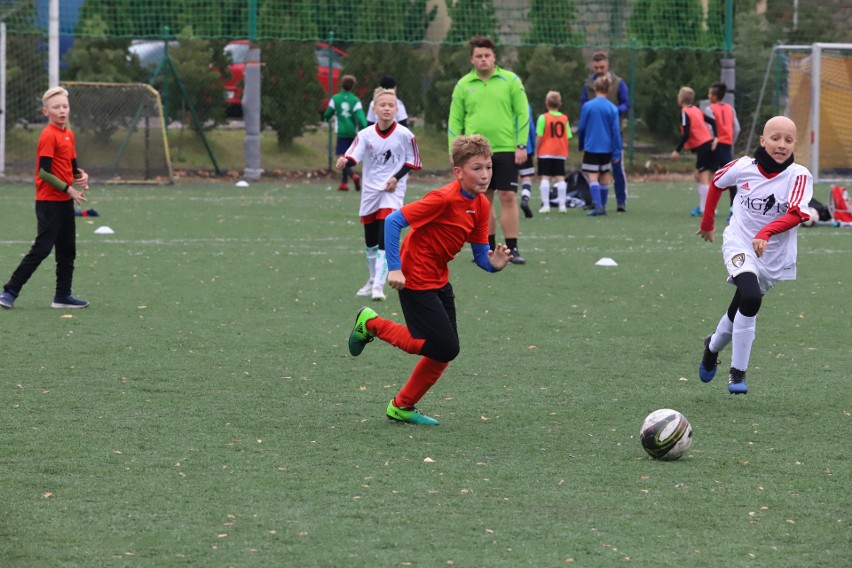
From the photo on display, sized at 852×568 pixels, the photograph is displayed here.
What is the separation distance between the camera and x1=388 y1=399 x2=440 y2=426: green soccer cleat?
6.97 meters

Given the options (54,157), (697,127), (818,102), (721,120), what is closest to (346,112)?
(697,127)

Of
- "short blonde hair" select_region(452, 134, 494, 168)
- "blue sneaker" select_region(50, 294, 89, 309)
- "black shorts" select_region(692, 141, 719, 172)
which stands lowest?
"blue sneaker" select_region(50, 294, 89, 309)

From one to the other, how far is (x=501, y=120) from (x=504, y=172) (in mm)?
517

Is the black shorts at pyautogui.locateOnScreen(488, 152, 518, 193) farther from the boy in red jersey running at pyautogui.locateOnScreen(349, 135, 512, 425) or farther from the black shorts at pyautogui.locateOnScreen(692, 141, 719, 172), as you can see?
the black shorts at pyautogui.locateOnScreen(692, 141, 719, 172)

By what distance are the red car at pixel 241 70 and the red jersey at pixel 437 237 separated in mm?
21137

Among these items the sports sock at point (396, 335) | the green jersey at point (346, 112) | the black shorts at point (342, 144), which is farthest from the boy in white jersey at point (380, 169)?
the black shorts at point (342, 144)

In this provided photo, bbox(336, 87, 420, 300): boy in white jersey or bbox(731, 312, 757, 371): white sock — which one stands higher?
bbox(336, 87, 420, 300): boy in white jersey

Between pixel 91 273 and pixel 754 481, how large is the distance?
8.57 m

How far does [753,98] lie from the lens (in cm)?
3012

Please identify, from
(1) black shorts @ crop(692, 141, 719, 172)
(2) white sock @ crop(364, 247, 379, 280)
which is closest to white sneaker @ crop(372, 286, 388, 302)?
(2) white sock @ crop(364, 247, 379, 280)

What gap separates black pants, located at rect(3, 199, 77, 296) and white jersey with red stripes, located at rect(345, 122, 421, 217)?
7.82 feet

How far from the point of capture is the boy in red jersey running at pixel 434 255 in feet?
22.6

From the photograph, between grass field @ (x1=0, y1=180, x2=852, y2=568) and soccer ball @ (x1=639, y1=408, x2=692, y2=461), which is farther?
soccer ball @ (x1=639, y1=408, x2=692, y2=461)

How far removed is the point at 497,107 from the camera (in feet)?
44.7
